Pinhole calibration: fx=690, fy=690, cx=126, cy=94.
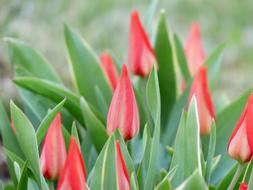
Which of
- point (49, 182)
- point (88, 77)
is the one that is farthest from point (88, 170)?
point (88, 77)

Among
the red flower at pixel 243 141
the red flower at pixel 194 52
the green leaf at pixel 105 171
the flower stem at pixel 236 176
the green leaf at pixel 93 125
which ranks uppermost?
the red flower at pixel 194 52

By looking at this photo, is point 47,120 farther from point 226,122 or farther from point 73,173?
point 226,122

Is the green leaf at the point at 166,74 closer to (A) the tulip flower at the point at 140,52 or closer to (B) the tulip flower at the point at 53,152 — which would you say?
(A) the tulip flower at the point at 140,52

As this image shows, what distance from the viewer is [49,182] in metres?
1.38

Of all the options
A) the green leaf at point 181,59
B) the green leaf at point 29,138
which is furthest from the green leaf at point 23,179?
the green leaf at point 181,59

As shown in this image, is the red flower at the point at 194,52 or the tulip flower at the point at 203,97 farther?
the red flower at the point at 194,52

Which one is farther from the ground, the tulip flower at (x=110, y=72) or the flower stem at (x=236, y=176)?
the tulip flower at (x=110, y=72)

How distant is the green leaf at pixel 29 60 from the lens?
5.58 feet

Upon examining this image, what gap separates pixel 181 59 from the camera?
179cm

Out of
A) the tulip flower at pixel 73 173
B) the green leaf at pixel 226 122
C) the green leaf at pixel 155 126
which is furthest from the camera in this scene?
the green leaf at pixel 226 122

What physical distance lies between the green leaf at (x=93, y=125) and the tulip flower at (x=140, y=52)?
0.89 ft

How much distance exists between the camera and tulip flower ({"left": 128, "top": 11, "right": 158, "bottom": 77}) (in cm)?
165

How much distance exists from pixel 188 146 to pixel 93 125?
30 centimetres

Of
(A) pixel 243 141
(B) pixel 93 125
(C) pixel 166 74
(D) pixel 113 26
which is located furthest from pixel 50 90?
(D) pixel 113 26
